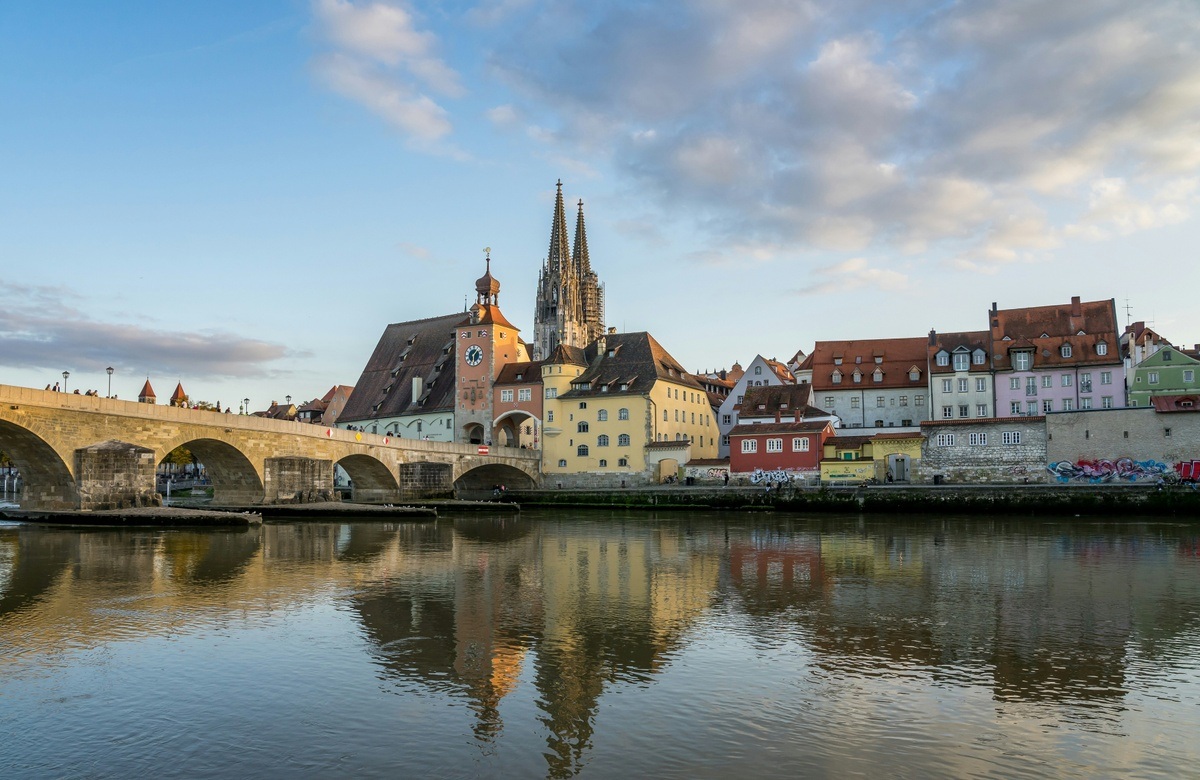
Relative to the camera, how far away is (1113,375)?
194ft

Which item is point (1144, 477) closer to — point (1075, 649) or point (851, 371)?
point (851, 371)

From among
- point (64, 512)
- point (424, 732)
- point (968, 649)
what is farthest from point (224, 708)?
point (64, 512)

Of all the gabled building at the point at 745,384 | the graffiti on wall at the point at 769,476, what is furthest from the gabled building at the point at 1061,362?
the gabled building at the point at 745,384

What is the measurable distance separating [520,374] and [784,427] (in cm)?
2440

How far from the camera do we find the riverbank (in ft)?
146

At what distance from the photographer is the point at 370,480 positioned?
58.2m

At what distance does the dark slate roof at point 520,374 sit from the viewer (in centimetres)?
7294

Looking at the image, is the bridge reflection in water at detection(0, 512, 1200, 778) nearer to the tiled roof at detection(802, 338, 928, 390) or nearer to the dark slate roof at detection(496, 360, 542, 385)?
the tiled roof at detection(802, 338, 928, 390)

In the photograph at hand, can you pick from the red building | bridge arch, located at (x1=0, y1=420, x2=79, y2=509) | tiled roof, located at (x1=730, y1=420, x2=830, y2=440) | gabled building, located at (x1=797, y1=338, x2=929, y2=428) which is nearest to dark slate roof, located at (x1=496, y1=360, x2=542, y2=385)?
tiled roof, located at (x1=730, y1=420, x2=830, y2=440)

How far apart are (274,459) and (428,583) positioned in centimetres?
2979

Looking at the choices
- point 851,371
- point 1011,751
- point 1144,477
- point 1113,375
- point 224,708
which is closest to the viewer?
point 1011,751

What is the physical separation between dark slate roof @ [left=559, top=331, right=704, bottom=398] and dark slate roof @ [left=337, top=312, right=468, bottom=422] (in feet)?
43.6

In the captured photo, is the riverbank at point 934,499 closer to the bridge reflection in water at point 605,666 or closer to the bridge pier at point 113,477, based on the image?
the bridge reflection in water at point 605,666

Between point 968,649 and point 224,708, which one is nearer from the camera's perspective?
point 224,708
